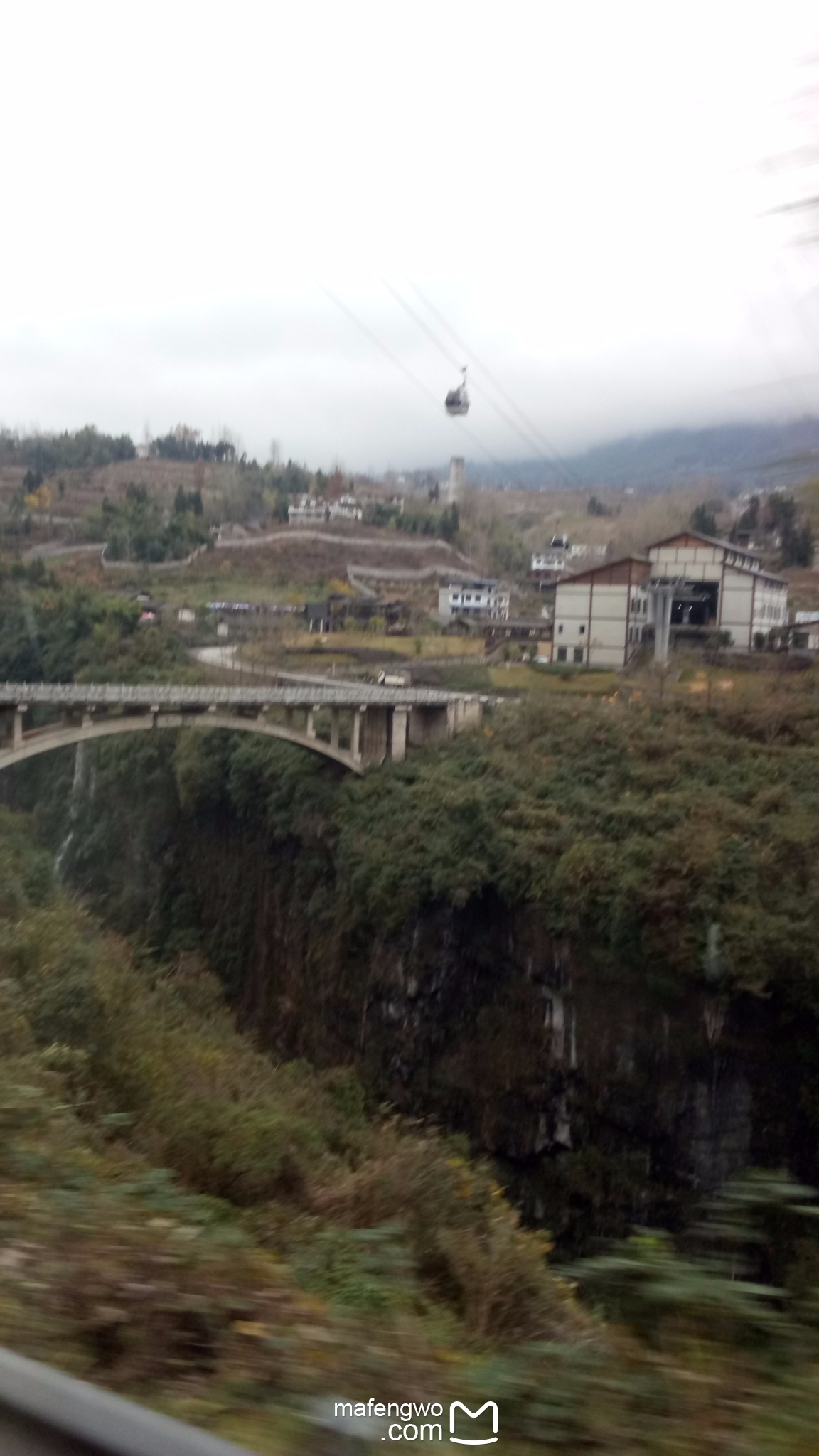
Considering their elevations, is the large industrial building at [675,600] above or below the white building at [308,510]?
below

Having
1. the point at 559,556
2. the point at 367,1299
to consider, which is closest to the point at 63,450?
the point at 559,556

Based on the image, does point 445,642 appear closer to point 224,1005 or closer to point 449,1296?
point 224,1005

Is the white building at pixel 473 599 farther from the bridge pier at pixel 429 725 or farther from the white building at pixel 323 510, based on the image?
the white building at pixel 323 510

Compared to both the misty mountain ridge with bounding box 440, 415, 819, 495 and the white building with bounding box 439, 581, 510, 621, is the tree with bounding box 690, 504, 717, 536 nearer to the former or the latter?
the misty mountain ridge with bounding box 440, 415, 819, 495

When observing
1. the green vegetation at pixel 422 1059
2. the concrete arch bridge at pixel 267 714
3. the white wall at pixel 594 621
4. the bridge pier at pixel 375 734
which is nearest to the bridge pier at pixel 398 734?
the concrete arch bridge at pixel 267 714

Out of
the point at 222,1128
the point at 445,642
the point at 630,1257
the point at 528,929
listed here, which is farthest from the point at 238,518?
the point at 630,1257

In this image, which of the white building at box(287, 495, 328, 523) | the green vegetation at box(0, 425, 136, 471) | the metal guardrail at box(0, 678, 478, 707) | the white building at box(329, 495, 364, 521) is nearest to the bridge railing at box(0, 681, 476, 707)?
the metal guardrail at box(0, 678, 478, 707)
